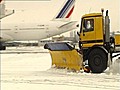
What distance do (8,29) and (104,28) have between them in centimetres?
3186

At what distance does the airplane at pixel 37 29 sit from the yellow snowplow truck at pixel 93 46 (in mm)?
27813

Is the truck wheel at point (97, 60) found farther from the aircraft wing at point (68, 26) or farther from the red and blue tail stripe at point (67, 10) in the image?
the red and blue tail stripe at point (67, 10)

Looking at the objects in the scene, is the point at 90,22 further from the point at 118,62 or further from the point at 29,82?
the point at 29,82

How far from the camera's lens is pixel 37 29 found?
41531 millimetres

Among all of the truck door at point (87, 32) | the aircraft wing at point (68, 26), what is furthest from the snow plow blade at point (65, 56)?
the aircraft wing at point (68, 26)

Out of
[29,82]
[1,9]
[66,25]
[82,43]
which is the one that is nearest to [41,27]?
[66,25]

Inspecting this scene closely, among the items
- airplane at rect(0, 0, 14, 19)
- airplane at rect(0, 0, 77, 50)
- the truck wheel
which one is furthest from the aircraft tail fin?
the truck wheel

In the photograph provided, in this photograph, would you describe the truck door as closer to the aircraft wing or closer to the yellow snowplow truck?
the yellow snowplow truck

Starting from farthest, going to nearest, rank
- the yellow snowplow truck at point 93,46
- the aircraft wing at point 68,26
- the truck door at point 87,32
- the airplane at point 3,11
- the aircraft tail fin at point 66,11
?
the aircraft tail fin at point 66,11, the aircraft wing at point 68,26, the airplane at point 3,11, the truck door at point 87,32, the yellow snowplow truck at point 93,46

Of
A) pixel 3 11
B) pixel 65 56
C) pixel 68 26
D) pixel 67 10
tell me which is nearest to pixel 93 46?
pixel 65 56

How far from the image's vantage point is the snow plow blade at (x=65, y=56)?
1201 centimetres

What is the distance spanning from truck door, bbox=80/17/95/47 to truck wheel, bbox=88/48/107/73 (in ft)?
1.50

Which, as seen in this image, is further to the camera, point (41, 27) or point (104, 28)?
point (41, 27)

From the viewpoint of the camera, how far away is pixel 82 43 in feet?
40.4
